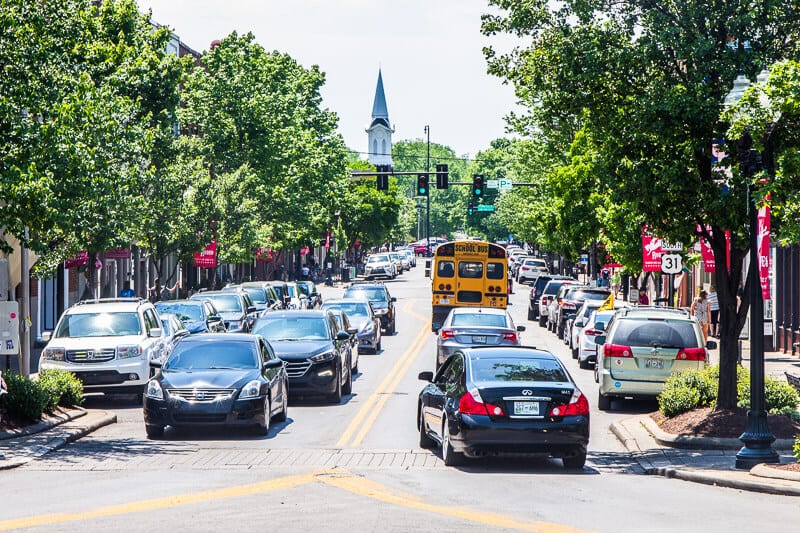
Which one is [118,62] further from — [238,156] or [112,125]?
[238,156]

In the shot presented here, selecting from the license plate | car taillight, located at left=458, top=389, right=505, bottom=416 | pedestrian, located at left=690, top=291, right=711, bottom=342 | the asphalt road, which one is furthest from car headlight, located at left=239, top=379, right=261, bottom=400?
pedestrian, located at left=690, top=291, right=711, bottom=342

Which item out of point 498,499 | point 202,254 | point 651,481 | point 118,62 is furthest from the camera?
point 202,254

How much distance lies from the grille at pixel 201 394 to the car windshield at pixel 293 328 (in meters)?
6.22

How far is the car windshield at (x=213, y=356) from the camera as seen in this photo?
63.3 ft

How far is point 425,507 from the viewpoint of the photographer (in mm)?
12000

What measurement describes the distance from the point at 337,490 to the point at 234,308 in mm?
24003

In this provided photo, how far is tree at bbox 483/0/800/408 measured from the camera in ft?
57.3

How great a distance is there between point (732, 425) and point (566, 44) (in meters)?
6.07

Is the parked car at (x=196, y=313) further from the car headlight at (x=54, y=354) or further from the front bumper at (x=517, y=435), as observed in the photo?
the front bumper at (x=517, y=435)

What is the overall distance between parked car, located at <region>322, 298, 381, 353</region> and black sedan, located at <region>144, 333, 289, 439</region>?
17.2 meters

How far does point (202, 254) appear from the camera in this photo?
52.8m

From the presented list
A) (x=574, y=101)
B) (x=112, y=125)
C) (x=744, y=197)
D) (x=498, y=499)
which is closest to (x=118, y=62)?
(x=112, y=125)

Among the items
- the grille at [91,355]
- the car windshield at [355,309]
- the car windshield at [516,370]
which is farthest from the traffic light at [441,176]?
the car windshield at [516,370]

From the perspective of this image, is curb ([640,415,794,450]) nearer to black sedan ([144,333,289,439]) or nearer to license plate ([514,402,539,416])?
license plate ([514,402,539,416])
